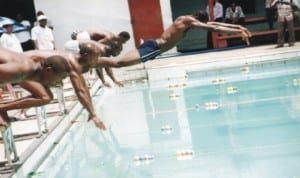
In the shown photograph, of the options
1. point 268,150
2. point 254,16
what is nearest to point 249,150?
point 268,150

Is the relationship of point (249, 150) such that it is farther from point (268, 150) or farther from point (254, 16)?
point (254, 16)

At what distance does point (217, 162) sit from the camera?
250 inches

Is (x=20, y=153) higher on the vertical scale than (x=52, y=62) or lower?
lower

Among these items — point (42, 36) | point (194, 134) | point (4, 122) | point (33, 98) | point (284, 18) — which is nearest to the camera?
point (4, 122)

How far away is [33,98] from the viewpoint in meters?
6.45

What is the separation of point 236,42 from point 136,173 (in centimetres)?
1164

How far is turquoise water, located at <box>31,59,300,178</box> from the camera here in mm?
6258

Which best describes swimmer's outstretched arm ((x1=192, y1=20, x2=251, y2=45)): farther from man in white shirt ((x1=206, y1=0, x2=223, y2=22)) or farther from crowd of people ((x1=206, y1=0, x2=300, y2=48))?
man in white shirt ((x1=206, y1=0, x2=223, y2=22))

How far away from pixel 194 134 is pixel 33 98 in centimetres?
247

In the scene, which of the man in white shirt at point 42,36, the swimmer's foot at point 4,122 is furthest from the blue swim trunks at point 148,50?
the man in white shirt at point 42,36

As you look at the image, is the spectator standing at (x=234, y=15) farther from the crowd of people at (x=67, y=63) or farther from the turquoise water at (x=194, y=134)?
the crowd of people at (x=67, y=63)

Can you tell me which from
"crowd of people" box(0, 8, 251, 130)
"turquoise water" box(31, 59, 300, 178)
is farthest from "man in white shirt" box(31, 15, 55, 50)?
"crowd of people" box(0, 8, 251, 130)

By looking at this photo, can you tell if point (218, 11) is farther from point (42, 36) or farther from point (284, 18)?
point (42, 36)

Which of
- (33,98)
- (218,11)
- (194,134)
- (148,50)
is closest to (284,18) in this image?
(218,11)
